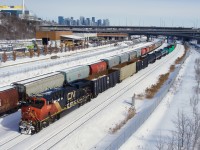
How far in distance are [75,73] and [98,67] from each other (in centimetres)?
692

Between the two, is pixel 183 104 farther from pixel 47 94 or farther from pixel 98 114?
pixel 47 94

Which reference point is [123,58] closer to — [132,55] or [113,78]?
[132,55]

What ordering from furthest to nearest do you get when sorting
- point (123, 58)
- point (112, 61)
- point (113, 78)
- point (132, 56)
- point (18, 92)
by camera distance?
point (132, 56)
point (123, 58)
point (112, 61)
point (113, 78)
point (18, 92)

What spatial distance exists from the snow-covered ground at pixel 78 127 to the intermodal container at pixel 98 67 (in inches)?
227

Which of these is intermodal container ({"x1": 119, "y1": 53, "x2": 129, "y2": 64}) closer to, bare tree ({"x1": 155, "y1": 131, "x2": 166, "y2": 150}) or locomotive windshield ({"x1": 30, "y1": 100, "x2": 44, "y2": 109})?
bare tree ({"x1": 155, "y1": 131, "x2": 166, "y2": 150})

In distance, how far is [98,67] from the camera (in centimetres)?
4284

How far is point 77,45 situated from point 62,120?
84049mm

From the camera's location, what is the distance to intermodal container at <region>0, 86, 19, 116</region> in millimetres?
25453

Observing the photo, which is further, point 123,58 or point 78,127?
point 123,58

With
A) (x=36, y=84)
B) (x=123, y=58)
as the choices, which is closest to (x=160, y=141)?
(x=36, y=84)

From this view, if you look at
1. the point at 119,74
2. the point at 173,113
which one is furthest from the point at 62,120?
the point at 119,74

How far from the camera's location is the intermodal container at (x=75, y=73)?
34969mm

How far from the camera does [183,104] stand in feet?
113

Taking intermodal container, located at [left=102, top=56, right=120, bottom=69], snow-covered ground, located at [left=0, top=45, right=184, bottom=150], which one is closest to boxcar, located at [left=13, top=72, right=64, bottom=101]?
snow-covered ground, located at [left=0, top=45, right=184, bottom=150]
